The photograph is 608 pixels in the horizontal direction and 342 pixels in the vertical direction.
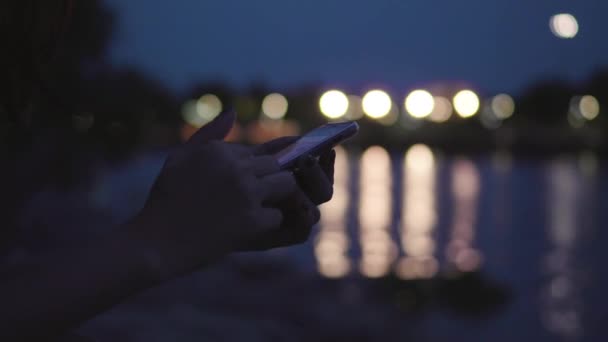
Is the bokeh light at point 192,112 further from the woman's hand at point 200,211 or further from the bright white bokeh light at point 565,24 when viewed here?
the woman's hand at point 200,211

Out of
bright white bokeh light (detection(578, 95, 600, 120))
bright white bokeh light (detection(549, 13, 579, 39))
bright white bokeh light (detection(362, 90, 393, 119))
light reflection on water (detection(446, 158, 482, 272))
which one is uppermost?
bright white bokeh light (detection(362, 90, 393, 119))

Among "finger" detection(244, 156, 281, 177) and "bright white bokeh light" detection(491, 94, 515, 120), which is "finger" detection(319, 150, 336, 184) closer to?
"finger" detection(244, 156, 281, 177)

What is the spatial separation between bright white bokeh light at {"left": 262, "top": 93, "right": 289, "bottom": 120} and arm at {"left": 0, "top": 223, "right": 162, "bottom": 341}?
204 feet

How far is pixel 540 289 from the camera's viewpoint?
9367 mm

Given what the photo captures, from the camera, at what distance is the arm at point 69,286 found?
3.42 feet

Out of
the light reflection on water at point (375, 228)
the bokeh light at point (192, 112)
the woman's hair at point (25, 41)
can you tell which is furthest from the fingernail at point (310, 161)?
the bokeh light at point (192, 112)

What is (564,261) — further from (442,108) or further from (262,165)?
(442,108)

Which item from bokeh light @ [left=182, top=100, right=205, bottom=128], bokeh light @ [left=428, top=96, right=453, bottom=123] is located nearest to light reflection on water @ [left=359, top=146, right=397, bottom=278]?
bokeh light @ [left=428, top=96, right=453, bottom=123]

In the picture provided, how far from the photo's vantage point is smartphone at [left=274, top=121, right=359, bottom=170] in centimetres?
132

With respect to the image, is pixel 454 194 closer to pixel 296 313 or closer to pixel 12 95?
pixel 296 313

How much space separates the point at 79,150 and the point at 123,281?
25.3 feet

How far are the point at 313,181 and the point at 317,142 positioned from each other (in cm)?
9

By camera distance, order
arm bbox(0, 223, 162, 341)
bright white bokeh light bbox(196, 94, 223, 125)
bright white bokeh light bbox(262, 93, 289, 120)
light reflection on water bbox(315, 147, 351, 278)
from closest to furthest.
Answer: arm bbox(0, 223, 162, 341), light reflection on water bbox(315, 147, 351, 278), bright white bokeh light bbox(196, 94, 223, 125), bright white bokeh light bbox(262, 93, 289, 120)

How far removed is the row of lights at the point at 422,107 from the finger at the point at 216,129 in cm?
4093
